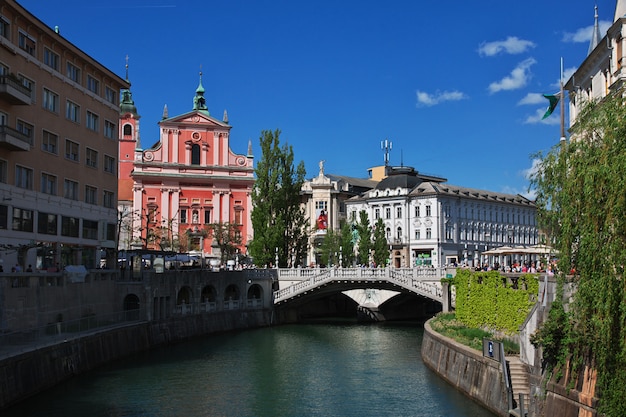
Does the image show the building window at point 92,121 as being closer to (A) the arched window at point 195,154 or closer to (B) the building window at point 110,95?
(B) the building window at point 110,95

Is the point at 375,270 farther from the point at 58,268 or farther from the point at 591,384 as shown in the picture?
the point at 591,384

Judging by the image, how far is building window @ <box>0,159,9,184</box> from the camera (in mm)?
46969

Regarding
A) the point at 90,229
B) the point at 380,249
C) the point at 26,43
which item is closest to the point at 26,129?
the point at 26,43

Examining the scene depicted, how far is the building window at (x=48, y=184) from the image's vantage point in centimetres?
5156

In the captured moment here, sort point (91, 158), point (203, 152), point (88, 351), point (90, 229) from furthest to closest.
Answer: point (203, 152)
point (90, 229)
point (91, 158)
point (88, 351)

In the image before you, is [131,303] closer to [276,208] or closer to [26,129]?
[26,129]

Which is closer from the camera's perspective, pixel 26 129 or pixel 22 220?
pixel 22 220

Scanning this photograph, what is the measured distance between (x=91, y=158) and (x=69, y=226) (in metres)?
6.03

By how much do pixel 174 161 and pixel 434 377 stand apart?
220 feet

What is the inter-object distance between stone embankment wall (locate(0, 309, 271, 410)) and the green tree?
33.9 feet

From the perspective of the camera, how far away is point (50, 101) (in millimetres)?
51906

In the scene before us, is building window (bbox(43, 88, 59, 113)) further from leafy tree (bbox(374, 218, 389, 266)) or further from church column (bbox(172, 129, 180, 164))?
leafy tree (bbox(374, 218, 389, 266))

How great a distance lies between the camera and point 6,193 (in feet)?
155

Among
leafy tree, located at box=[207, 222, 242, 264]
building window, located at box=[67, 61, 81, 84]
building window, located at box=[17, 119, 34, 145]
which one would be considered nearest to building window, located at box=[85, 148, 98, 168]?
building window, located at box=[67, 61, 81, 84]
